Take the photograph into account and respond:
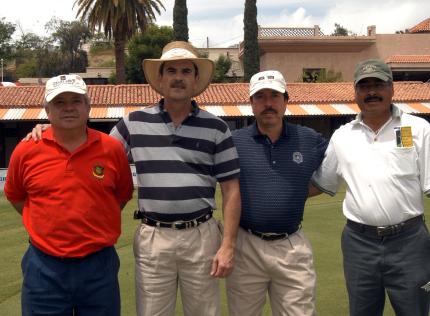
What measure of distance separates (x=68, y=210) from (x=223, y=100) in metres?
22.4

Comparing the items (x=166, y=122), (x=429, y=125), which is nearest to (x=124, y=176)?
(x=166, y=122)

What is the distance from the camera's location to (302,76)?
3731 centimetres

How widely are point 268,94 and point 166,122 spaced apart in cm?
70

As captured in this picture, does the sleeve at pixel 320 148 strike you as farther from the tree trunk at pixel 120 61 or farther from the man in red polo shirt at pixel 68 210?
the tree trunk at pixel 120 61

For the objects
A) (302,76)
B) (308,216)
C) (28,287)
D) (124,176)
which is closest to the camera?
(28,287)

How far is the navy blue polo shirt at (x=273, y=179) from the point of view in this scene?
3.55m

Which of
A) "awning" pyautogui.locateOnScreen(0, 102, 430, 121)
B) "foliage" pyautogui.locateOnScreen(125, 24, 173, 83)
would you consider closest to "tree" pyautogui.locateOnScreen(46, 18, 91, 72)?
"foliage" pyautogui.locateOnScreen(125, 24, 173, 83)

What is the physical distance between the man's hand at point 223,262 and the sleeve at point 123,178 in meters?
0.66

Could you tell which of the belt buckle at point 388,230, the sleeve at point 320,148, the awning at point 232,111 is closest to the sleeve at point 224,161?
the sleeve at point 320,148

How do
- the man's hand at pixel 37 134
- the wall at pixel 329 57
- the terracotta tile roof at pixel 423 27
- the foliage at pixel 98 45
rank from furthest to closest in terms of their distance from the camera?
the foliage at pixel 98 45 → the terracotta tile roof at pixel 423 27 → the wall at pixel 329 57 → the man's hand at pixel 37 134

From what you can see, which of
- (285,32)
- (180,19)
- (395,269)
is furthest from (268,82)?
(285,32)

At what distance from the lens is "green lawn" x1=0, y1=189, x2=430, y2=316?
16.7 feet

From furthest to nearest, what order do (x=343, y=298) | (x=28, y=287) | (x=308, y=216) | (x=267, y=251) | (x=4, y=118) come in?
(x=4, y=118), (x=308, y=216), (x=343, y=298), (x=267, y=251), (x=28, y=287)

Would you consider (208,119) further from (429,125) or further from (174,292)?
(429,125)
